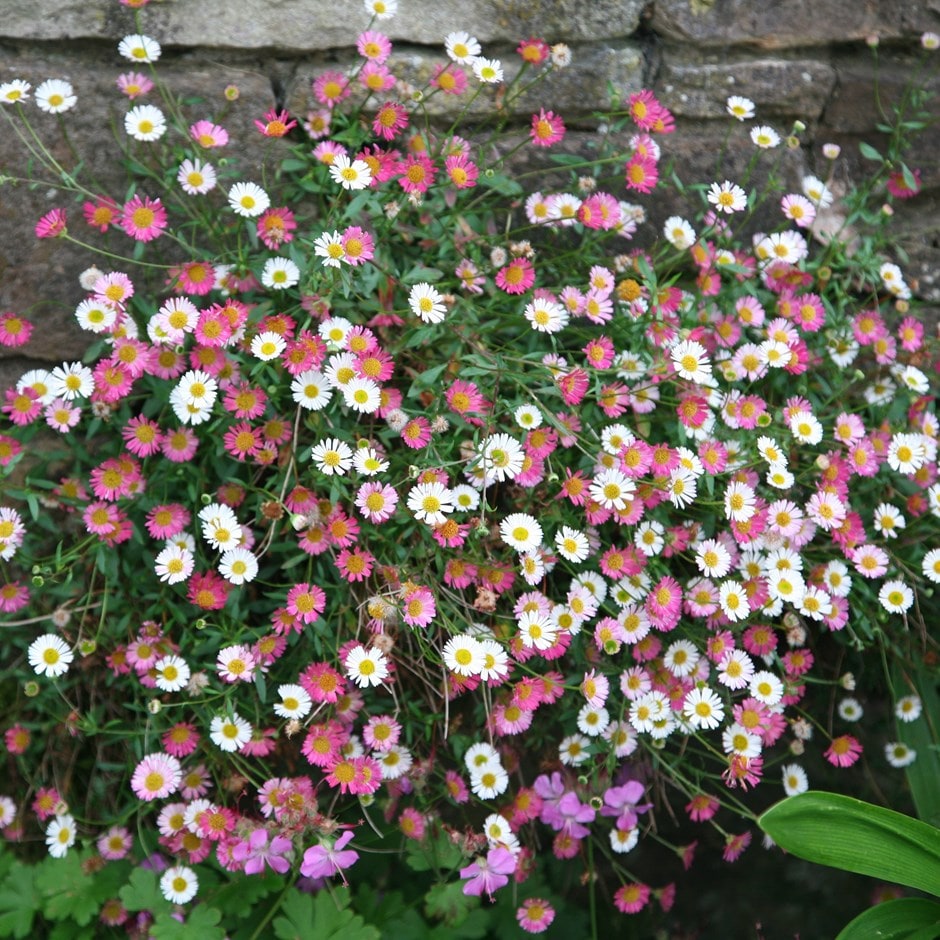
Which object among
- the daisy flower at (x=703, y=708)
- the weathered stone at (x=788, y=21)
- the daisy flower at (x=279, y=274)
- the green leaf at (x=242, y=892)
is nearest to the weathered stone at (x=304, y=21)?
the weathered stone at (x=788, y=21)

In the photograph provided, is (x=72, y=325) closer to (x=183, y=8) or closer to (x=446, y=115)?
(x=183, y=8)

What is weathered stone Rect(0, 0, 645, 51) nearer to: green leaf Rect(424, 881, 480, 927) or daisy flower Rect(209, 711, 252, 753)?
daisy flower Rect(209, 711, 252, 753)

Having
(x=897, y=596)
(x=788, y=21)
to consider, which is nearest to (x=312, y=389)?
(x=897, y=596)

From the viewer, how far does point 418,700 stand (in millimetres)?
1961

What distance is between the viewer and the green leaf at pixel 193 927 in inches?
68.9

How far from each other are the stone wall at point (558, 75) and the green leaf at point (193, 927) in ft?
3.61

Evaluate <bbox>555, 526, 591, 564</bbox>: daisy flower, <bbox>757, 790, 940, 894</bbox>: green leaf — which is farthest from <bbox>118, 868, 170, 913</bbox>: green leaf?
<bbox>757, 790, 940, 894</bbox>: green leaf

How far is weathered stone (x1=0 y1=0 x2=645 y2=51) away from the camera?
2.01 metres

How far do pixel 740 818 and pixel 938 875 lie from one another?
2.17 ft

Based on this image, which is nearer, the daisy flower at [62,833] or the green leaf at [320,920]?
the green leaf at [320,920]

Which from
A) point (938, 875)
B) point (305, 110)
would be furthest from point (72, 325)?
point (938, 875)

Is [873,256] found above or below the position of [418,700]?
above

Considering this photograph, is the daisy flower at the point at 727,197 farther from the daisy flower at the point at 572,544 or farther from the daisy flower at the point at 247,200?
the daisy flower at the point at 247,200

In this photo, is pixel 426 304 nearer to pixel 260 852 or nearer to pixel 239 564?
pixel 239 564
